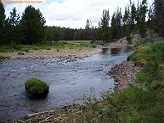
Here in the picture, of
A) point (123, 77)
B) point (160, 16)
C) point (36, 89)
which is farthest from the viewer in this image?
point (160, 16)

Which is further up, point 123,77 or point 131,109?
point 131,109

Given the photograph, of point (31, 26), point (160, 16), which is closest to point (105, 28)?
point (160, 16)

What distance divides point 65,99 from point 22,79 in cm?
656

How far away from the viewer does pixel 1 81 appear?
17.4 m

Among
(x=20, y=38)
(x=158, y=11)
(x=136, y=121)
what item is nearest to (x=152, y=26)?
(x=158, y=11)

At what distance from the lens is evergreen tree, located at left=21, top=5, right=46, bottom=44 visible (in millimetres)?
52125

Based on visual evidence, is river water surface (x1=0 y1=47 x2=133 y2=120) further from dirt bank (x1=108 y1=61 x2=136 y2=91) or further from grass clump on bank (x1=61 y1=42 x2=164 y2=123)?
grass clump on bank (x1=61 y1=42 x2=164 y2=123)

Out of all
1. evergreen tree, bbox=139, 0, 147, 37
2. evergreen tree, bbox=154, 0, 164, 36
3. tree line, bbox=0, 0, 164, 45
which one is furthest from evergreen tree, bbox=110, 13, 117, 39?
evergreen tree, bbox=154, 0, 164, 36

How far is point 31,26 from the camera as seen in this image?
5191 cm

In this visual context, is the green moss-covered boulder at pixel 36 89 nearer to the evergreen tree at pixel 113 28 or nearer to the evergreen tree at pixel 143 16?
the evergreen tree at pixel 143 16

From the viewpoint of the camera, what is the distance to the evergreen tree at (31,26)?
52125 millimetres

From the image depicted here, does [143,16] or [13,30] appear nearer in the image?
[13,30]

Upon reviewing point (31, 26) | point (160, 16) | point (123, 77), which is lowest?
point (123, 77)

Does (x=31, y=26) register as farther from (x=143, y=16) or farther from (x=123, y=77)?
(x=143, y=16)
